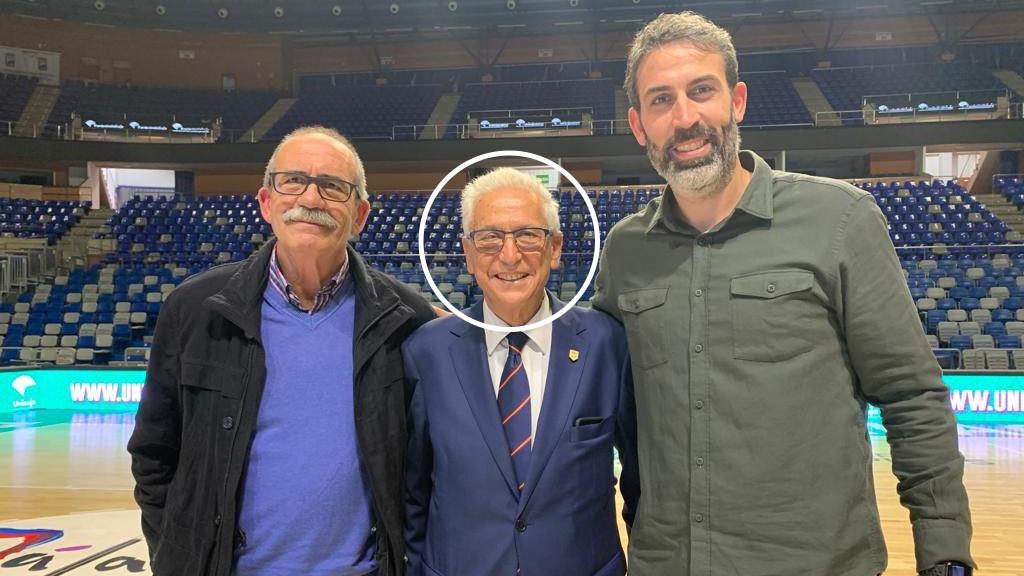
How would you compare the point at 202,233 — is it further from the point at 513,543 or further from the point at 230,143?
the point at 513,543

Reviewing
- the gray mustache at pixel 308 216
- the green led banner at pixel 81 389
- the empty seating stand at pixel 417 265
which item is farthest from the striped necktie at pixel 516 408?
the green led banner at pixel 81 389

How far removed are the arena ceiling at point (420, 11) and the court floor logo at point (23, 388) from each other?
13316 mm

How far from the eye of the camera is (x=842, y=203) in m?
1.62

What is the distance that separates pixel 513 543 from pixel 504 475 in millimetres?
150

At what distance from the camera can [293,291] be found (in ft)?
6.58

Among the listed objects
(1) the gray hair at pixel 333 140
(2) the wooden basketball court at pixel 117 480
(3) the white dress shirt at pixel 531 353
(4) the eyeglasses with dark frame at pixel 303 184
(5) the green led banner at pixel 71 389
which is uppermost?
(1) the gray hair at pixel 333 140

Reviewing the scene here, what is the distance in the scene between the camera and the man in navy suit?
1.70m

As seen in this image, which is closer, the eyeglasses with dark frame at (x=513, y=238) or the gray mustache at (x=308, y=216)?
the eyeglasses with dark frame at (x=513, y=238)

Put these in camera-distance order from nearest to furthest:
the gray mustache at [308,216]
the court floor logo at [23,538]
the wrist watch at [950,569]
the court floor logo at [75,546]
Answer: the wrist watch at [950,569]
the gray mustache at [308,216]
the court floor logo at [75,546]
the court floor logo at [23,538]

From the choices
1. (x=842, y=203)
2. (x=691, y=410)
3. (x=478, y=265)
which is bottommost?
(x=691, y=410)

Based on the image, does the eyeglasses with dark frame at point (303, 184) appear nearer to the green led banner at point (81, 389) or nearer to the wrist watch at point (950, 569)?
the wrist watch at point (950, 569)

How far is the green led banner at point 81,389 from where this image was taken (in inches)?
385

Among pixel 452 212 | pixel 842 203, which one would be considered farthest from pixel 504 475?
pixel 452 212

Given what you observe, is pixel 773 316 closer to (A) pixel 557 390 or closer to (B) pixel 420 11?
(A) pixel 557 390
